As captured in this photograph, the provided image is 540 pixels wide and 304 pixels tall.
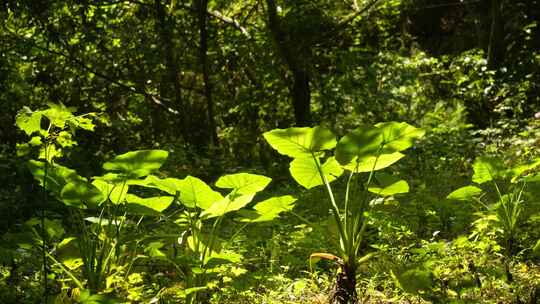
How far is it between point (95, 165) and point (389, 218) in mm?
4541

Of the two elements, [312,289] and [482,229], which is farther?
[482,229]

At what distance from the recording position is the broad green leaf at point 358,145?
7.46 feet

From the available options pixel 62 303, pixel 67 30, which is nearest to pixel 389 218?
pixel 62 303

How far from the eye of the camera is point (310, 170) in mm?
2529

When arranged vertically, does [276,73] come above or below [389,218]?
above

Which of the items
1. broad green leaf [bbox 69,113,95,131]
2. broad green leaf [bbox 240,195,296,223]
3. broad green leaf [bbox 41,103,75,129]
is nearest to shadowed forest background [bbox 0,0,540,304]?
broad green leaf [bbox 240,195,296,223]

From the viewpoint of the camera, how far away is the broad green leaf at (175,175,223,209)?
2.28 metres

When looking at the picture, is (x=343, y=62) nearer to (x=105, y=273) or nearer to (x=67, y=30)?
(x=67, y=30)

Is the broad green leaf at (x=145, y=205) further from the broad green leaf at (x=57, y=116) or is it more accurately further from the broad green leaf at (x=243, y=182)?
the broad green leaf at (x=57, y=116)

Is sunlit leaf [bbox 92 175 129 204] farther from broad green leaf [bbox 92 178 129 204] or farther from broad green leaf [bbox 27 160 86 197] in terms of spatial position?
broad green leaf [bbox 27 160 86 197]

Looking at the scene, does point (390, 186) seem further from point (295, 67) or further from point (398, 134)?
point (295, 67)

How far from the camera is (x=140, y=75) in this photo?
8.80m

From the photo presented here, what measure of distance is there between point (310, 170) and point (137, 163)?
851 millimetres

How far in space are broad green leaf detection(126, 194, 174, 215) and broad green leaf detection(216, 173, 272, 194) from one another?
0.27 metres
